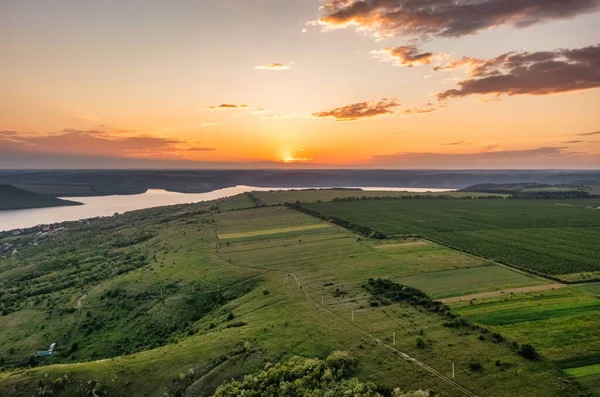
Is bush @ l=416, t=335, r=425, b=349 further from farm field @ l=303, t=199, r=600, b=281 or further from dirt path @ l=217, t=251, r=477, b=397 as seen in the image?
farm field @ l=303, t=199, r=600, b=281

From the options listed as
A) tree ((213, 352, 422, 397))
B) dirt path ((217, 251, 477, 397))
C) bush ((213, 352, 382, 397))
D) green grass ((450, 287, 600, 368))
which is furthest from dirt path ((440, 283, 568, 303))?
bush ((213, 352, 382, 397))

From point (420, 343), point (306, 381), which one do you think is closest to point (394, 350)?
point (420, 343)

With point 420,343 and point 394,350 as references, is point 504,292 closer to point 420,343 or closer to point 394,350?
point 420,343

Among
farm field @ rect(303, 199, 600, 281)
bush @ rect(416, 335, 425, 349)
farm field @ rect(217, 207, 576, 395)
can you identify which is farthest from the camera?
farm field @ rect(303, 199, 600, 281)

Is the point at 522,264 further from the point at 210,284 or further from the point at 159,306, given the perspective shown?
the point at 159,306

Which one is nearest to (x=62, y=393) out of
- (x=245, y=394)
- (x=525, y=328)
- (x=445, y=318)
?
(x=245, y=394)

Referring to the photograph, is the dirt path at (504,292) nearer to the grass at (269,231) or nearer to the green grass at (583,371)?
the green grass at (583,371)

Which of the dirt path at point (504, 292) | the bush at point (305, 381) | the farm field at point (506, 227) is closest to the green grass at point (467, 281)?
the dirt path at point (504, 292)
